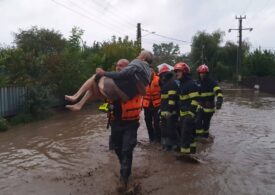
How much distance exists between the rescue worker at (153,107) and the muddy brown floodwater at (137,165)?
39 centimetres

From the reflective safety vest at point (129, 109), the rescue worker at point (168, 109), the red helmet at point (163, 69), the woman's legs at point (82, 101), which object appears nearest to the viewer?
the woman's legs at point (82, 101)

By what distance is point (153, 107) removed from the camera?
9922 mm

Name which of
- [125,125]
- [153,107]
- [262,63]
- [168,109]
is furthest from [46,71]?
[262,63]

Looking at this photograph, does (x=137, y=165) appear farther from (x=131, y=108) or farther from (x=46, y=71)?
(x=46, y=71)

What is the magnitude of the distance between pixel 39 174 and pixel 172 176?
7.76 feet

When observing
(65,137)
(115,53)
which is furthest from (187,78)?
(115,53)

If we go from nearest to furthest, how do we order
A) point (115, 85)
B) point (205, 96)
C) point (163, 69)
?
point (115, 85), point (163, 69), point (205, 96)

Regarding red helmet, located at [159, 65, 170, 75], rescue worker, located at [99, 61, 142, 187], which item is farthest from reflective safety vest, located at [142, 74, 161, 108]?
rescue worker, located at [99, 61, 142, 187]

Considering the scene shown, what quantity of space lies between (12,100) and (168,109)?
829cm

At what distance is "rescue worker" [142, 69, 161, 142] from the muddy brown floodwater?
392 millimetres

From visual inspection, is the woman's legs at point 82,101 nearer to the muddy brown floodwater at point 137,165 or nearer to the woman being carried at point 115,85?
the woman being carried at point 115,85

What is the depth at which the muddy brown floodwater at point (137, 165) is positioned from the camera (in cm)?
640

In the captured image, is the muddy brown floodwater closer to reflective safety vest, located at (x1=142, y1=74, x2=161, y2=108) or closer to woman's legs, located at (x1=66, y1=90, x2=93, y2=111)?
reflective safety vest, located at (x1=142, y1=74, x2=161, y2=108)

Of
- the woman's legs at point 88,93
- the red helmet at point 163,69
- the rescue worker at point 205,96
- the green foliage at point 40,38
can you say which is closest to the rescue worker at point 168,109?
the red helmet at point 163,69
